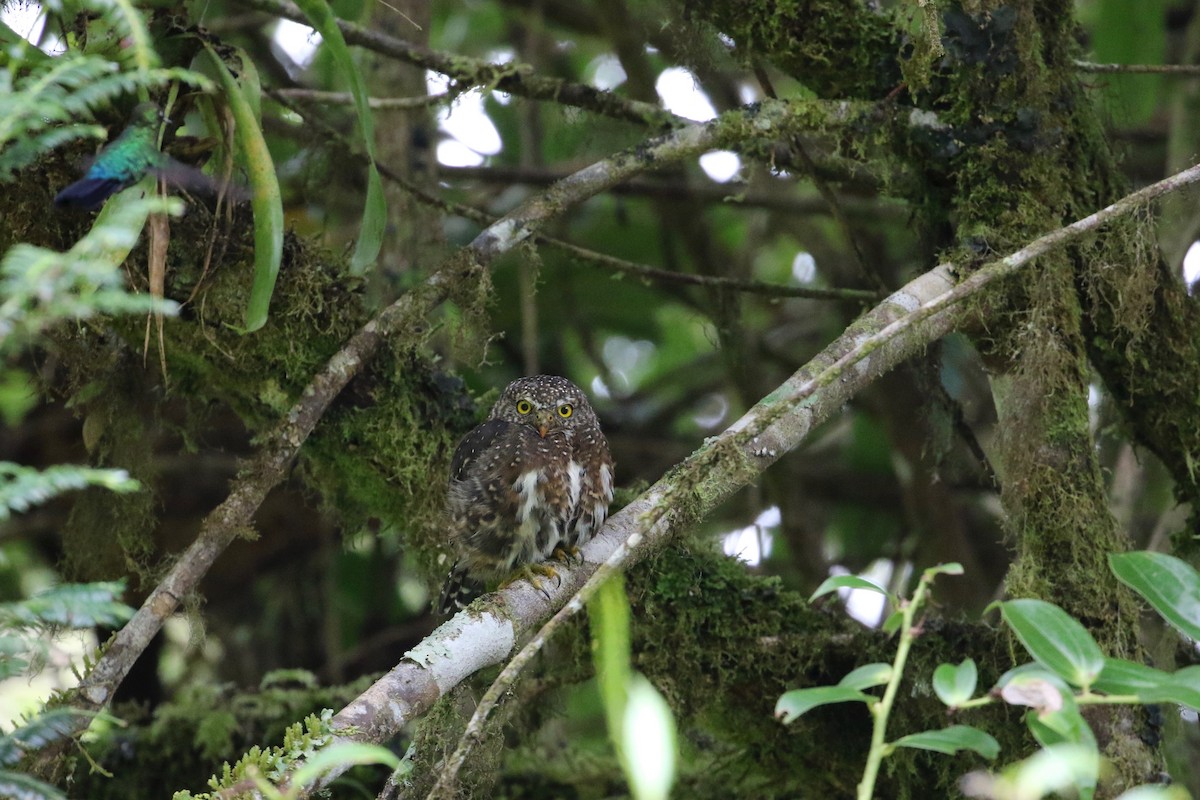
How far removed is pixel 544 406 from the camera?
3.80 m

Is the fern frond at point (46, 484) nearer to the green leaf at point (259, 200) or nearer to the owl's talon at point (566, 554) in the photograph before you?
the green leaf at point (259, 200)

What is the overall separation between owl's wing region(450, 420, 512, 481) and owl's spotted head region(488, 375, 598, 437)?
15 cm

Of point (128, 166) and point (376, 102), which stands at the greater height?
point (376, 102)

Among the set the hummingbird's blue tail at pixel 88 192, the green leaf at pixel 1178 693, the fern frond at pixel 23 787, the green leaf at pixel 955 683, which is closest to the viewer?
the fern frond at pixel 23 787

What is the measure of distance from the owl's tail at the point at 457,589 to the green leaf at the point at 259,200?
49.0 inches

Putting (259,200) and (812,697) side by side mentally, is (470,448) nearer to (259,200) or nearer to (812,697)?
(259,200)

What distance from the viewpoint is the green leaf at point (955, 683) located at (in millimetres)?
1516

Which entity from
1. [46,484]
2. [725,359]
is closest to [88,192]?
[46,484]

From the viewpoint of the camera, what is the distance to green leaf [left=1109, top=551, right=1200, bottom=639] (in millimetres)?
1747

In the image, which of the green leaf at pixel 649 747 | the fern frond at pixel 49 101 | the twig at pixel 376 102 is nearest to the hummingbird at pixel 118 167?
the fern frond at pixel 49 101

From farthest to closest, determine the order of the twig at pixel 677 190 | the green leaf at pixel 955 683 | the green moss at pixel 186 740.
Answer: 1. the twig at pixel 677 190
2. the green moss at pixel 186 740
3. the green leaf at pixel 955 683

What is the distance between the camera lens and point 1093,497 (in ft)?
9.25

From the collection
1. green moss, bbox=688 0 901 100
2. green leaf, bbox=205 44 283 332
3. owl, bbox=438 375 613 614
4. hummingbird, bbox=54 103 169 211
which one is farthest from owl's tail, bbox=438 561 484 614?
green moss, bbox=688 0 901 100

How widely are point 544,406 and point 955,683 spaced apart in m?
2.36
